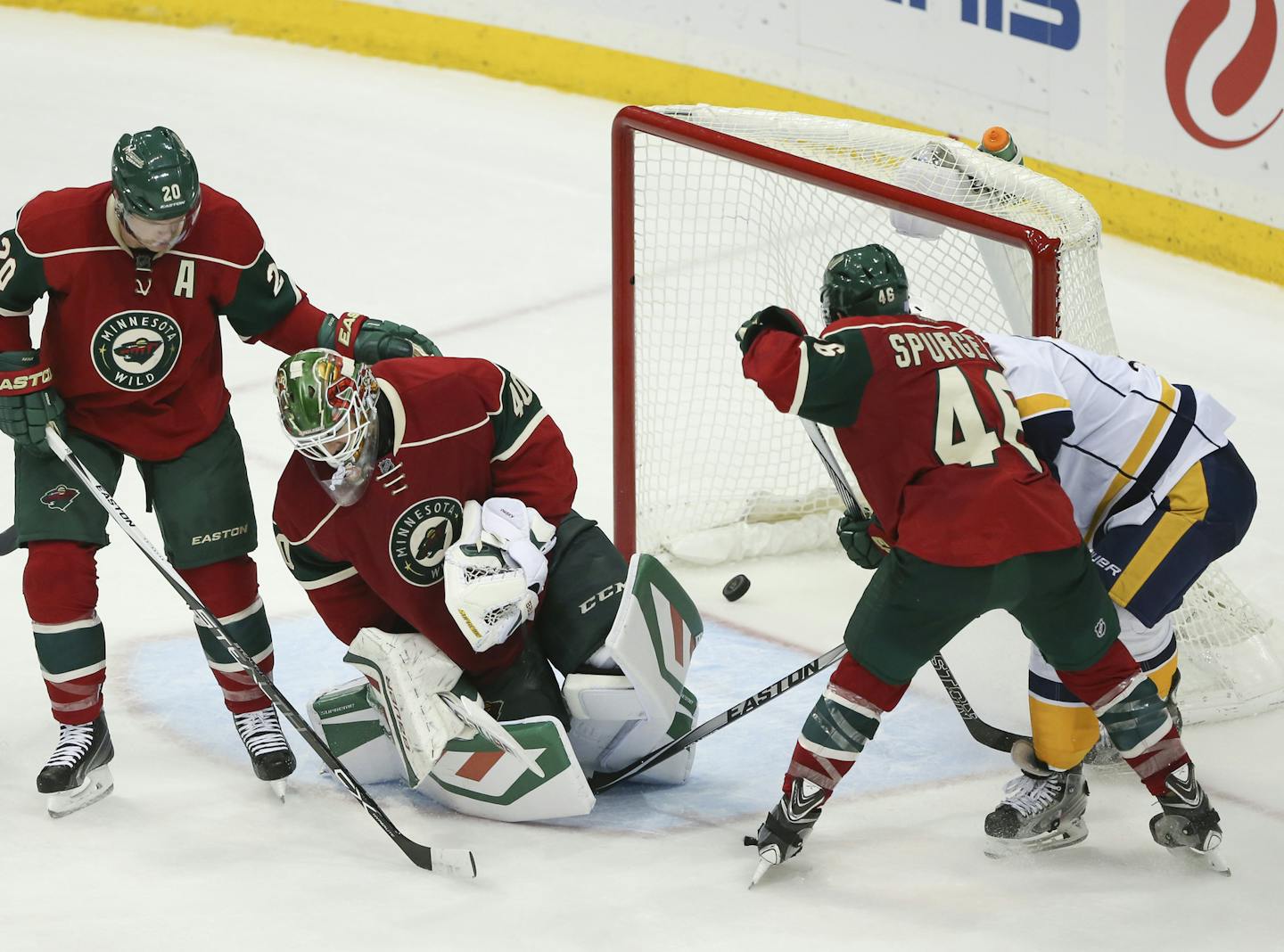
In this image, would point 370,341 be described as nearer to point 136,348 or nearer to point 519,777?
point 136,348

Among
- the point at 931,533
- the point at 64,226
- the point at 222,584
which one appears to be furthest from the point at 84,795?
the point at 931,533

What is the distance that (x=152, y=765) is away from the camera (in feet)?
10.7

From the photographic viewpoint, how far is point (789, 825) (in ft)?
9.14

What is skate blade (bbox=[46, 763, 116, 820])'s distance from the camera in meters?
3.02

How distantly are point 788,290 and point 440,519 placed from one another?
1561 millimetres

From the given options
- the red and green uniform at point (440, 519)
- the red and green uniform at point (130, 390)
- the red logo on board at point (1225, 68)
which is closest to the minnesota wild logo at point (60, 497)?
the red and green uniform at point (130, 390)

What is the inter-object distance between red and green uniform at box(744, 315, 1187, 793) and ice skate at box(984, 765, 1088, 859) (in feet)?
0.76

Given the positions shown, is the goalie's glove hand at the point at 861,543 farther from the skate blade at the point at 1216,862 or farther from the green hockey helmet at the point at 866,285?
the skate blade at the point at 1216,862

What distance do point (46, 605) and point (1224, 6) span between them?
12.0 ft

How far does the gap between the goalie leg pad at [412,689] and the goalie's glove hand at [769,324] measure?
762 mm

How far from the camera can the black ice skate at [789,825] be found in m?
2.77

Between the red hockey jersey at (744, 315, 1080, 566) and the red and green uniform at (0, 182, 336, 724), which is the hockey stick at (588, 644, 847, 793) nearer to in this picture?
the red hockey jersey at (744, 315, 1080, 566)

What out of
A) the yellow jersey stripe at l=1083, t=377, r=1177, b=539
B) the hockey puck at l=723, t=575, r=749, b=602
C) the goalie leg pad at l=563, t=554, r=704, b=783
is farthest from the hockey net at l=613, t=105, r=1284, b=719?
the goalie leg pad at l=563, t=554, r=704, b=783

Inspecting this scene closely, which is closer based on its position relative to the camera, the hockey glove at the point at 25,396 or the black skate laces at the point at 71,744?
the hockey glove at the point at 25,396
